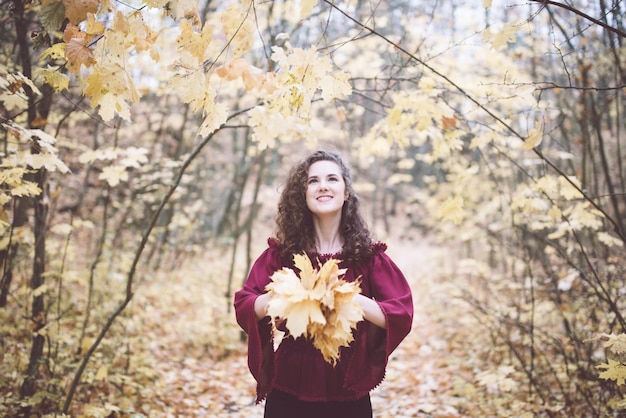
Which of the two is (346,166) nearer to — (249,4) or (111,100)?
(249,4)

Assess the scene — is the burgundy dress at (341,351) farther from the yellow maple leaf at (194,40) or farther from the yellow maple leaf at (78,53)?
the yellow maple leaf at (78,53)

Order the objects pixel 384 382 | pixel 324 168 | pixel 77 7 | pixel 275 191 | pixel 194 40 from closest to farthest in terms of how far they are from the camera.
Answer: pixel 77 7
pixel 194 40
pixel 324 168
pixel 275 191
pixel 384 382

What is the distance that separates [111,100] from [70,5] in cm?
46

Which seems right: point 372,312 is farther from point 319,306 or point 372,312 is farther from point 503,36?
point 503,36

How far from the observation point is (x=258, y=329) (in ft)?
6.55

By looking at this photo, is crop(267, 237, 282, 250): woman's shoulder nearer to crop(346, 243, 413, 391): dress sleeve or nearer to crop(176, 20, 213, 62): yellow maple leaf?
crop(346, 243, 413, 391): dress sleeve

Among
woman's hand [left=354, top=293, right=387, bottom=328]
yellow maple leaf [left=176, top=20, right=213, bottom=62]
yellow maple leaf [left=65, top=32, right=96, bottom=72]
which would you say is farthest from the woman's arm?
yellow maple leaf [left=65, top=32, right=96, bottom=72]

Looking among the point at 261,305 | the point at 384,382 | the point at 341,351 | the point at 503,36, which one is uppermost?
the point at 503,36

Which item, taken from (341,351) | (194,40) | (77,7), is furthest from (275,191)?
(77,7)

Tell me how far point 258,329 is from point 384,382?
11.8ft

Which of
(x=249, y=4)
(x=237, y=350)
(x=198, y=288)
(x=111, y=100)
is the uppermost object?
(x=249, y=4)

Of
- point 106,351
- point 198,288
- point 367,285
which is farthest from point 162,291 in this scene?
point 367,285

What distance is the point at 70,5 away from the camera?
1.71m

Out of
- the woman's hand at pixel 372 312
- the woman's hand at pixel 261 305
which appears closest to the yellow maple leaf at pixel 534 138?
the woman's hand at pixel 372 312
